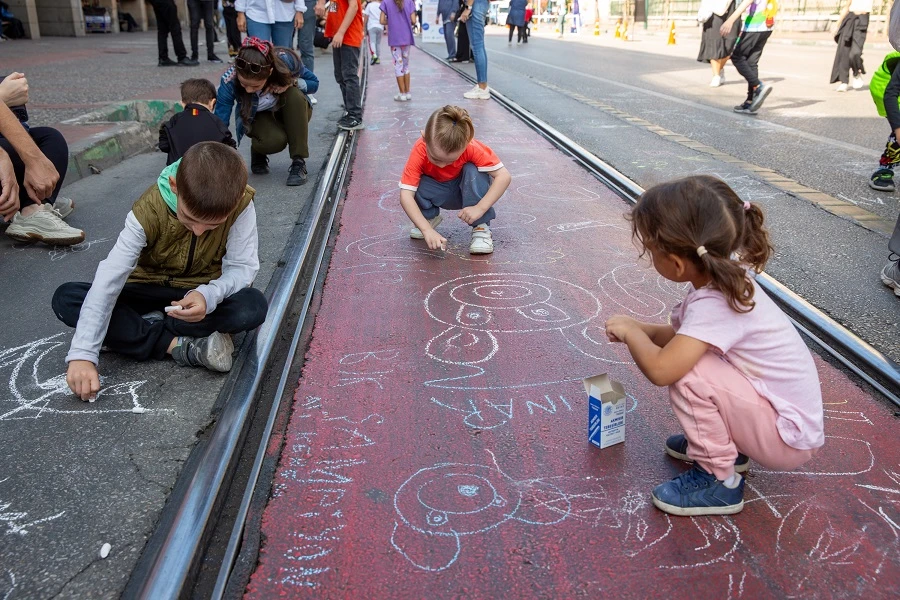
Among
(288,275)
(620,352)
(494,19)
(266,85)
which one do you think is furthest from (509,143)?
(494,19)

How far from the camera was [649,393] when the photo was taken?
2680 millimetres

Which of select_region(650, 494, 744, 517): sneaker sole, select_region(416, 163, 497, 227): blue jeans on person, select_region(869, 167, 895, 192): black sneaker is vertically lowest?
select_region(650, 494, 744, 517): sneaker sole

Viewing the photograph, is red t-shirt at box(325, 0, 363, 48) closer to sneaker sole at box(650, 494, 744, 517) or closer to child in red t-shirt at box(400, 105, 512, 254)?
child in red t-shirt at box(400, 105, 512, 254)

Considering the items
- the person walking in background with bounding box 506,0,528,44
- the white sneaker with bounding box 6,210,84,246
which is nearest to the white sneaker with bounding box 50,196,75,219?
the white sneaker with bounding box 6,210,84,246

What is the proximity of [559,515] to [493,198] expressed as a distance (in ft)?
7.88

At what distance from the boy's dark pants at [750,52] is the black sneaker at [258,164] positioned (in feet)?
19.3

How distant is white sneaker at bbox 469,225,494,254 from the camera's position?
4066mm

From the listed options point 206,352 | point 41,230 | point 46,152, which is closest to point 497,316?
point 206,352

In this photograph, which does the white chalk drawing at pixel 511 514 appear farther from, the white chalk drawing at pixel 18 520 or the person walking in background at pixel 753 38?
the person walking in background at pixel 753 38

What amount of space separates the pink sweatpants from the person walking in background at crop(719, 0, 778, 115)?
786 centimetres

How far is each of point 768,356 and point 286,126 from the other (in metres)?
4.54

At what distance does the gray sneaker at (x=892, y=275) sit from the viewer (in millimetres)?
3570

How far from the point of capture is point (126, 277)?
2.74m

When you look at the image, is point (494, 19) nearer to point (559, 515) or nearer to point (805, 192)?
point (805, 192)
